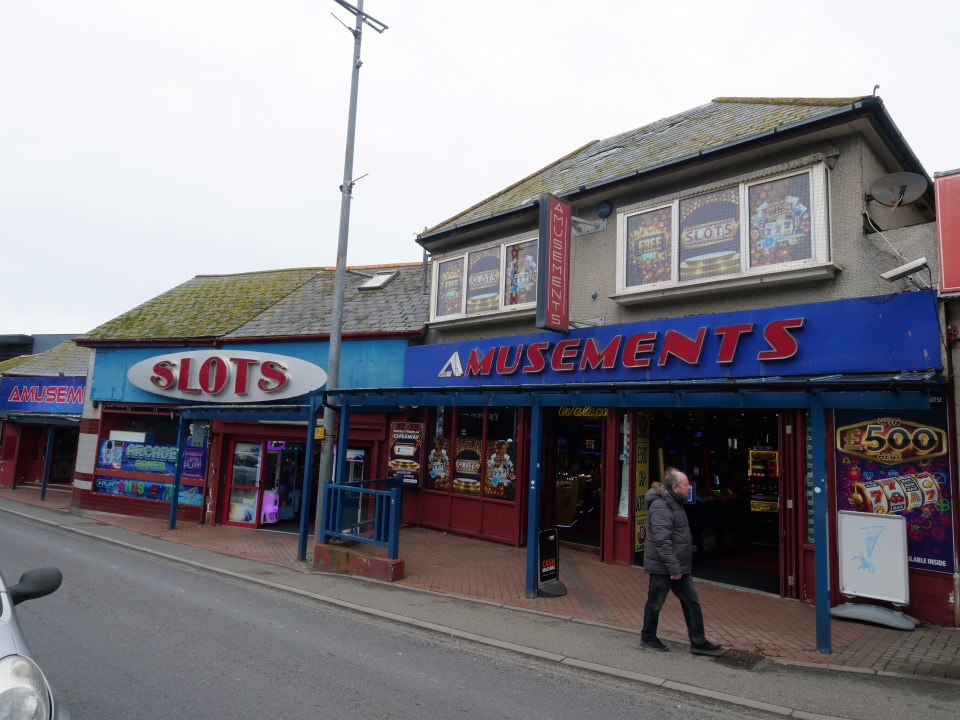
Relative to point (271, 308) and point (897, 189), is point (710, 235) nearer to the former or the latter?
point (897, 189)

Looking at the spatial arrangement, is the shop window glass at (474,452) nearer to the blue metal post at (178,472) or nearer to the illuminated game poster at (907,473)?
the blue metal post at (178,472)

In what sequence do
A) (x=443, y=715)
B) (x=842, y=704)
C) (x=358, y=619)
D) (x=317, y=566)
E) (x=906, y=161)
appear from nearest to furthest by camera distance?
(x=443, y=715) → (x=842, y=704) → (x=358, y=619) → (x=906, y=161) → (x=317, y=566)

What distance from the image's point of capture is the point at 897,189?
8.22 metres

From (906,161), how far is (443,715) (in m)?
9.94

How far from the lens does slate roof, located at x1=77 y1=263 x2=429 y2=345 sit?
50.1ft

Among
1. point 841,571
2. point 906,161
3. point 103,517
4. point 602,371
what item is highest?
point 906,161

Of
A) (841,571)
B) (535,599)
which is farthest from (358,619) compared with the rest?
(841,571)

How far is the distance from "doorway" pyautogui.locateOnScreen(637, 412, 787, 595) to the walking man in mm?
4047

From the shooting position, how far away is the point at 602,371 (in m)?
10.6

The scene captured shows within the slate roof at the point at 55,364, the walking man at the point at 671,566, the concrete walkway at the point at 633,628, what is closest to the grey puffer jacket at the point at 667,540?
the walking man at the point at 671,566

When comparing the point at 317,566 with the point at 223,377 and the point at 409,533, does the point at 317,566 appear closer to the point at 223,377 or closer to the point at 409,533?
the point at 409,533

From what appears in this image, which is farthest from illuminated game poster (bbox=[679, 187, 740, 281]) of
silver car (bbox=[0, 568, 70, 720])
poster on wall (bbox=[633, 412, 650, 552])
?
silver car (bbox=[0, 568, 70, 720])

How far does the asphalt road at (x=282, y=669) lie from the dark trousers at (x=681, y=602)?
952mm

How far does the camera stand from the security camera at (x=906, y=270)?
24.0ft
